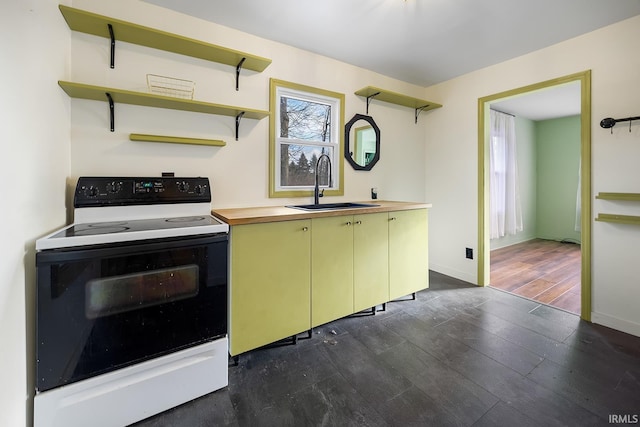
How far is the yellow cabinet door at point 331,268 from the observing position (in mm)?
1910

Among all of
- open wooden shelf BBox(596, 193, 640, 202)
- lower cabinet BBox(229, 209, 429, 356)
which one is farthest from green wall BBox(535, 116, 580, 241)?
lower cabinet BBox(229, 209, 429, 356)

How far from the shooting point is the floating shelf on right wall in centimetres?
271

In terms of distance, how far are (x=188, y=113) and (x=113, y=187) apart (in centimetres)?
72

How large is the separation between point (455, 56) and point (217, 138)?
2.34m

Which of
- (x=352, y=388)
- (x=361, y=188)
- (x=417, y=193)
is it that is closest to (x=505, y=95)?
(x=417, y=193)

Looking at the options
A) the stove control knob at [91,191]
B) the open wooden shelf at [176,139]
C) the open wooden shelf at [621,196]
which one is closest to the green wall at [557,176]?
the open wooden shelf at [621,196]

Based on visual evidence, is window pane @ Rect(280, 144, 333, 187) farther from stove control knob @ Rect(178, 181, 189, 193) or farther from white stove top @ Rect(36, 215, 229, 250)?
white stove top @ Rect(36, 215, 229, 250)

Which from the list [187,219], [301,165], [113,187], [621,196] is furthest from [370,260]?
[621,196]

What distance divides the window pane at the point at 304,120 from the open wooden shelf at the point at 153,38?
418mm

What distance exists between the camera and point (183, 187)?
1801mm

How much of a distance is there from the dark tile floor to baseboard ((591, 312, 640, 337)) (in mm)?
68

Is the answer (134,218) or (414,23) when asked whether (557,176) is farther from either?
(134,218)

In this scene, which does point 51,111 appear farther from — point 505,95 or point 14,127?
point 505,95

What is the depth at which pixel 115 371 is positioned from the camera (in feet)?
4.07
